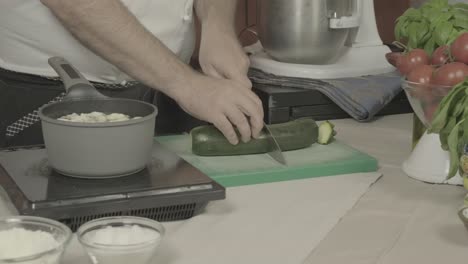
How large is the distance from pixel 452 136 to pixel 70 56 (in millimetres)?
805

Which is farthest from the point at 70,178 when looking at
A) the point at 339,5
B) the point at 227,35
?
the point at 339,5

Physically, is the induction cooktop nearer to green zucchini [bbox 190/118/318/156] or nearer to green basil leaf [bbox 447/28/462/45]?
green zucchini [bbox 190/118/318/156]

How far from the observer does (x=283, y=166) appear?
4.63ft

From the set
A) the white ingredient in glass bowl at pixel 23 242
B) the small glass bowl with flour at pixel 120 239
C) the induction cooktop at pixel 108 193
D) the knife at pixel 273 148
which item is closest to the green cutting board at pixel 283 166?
the knife at pixel 273 148

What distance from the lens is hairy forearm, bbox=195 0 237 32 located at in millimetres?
1783

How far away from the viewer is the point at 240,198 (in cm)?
130

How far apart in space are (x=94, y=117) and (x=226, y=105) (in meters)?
0.30

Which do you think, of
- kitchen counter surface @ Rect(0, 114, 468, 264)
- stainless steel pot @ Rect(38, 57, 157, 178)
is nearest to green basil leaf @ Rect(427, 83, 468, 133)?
kitchen counter surface @ Rect(0, 114, 468, 264)

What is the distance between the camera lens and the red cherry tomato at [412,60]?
55.4 inches

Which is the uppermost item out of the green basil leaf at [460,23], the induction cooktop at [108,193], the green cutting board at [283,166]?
the green basil leaf at [460,23]

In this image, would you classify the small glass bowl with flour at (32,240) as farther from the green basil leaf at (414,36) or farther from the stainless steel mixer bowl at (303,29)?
the stainless steel mixer bowl at (303,29)

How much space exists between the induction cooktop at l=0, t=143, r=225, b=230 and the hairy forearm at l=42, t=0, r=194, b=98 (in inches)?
10.6

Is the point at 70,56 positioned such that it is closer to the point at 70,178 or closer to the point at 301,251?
the point at 70,178

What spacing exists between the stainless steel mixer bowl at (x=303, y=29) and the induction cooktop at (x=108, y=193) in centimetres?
70
